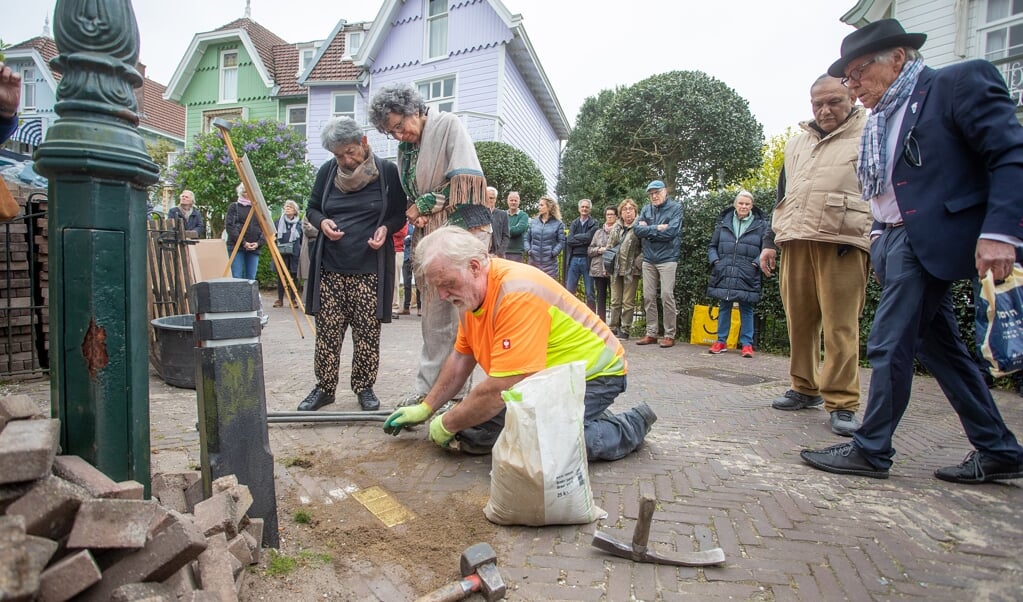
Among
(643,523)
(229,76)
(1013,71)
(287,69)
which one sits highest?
(287,69)

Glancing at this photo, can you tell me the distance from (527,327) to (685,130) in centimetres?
1798

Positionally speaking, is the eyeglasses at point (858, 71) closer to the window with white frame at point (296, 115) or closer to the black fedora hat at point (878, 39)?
the black fedora hat at point (878, 39)


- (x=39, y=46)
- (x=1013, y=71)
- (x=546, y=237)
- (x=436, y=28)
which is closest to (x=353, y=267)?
(x=546, y=237)

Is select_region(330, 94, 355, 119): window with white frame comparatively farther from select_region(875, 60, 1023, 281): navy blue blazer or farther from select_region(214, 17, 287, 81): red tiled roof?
select_region(875, 60, 1023, 281): navy blue blazer

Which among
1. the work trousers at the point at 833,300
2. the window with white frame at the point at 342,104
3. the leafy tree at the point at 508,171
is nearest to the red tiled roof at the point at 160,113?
the window with white frame at the point at 342,104

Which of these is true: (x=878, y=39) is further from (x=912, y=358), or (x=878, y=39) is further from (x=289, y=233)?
(x=289, y=233)

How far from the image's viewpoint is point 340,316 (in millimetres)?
3971

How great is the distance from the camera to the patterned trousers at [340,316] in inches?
155

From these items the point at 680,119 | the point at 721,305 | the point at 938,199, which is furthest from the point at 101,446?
the point at 680,119

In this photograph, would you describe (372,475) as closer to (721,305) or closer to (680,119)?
(721,305)

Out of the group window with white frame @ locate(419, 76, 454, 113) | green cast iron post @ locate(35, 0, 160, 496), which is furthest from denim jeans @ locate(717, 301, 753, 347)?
window with white frame @ locate(419, 76, 454, 113)

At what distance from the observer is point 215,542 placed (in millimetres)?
1669

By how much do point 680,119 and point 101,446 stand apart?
1880cm

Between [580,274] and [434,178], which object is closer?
[434,178]
